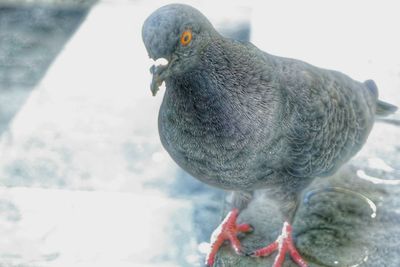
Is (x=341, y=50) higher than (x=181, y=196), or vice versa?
(x=341, y=50)

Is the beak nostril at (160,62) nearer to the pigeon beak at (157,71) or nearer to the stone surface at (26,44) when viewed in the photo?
the pigeon beak at (157,71)

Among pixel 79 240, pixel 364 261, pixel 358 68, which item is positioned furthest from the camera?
pixel 358 68

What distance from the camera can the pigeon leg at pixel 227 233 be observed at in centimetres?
407

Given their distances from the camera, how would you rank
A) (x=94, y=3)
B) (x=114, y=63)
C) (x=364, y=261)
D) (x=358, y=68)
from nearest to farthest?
(x=364, y=261) < (x=358, y=68) < (x=114, y=63) < (x=94, y=3)

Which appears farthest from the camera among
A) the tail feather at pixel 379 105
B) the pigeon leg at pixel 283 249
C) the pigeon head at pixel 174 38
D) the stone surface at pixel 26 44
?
the stone surface at pixel 26 44

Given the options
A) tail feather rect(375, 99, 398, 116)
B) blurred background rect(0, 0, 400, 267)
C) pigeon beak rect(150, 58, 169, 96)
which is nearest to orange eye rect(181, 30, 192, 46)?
pigeon beak rect(150, 58, 169, 96)

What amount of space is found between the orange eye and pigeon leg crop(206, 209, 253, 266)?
1644 mm

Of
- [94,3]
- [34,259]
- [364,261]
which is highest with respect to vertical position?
[94,3]

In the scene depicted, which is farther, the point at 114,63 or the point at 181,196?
the point at 114,63

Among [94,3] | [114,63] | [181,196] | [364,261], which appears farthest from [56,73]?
[364,261]

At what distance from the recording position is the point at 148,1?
23.4 ft

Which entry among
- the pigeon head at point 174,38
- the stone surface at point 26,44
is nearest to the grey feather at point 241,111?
the pigeon head at point 174,38

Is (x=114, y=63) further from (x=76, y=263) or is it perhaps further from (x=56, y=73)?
(x=76, y=263)

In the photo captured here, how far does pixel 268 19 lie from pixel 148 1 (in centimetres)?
159
